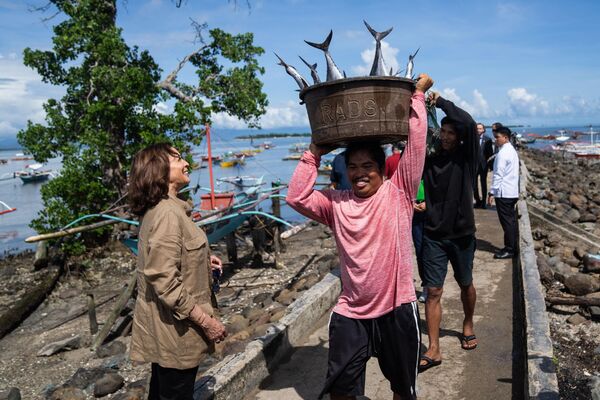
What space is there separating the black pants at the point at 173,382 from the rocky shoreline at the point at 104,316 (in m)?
1.87

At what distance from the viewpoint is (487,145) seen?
39.5 ft

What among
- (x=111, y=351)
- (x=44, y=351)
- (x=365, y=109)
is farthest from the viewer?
(x=44, y=351)

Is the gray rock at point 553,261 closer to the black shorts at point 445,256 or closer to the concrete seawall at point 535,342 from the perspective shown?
the concrete seawall at point 535,342

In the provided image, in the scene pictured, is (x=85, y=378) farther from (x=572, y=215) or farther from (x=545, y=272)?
(x=572, y=215)

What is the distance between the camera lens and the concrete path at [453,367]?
3949mm

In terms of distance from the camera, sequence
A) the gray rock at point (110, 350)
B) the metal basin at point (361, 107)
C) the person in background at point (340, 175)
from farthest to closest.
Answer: the gray rock at point (110, 350)
the person in background at point (340, 175)
the metal basin at point (361, 107)

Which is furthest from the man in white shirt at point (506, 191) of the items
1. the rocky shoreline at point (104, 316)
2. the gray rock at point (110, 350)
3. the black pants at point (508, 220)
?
the gray rock at point (110, 350)

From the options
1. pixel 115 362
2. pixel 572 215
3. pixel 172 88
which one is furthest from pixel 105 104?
pixel 572 215

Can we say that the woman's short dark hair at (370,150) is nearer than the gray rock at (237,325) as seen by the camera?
Yes

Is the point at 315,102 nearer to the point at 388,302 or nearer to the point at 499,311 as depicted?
the point at 388,302

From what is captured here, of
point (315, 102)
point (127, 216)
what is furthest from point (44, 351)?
point (315, 102)

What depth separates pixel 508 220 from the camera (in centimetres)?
749

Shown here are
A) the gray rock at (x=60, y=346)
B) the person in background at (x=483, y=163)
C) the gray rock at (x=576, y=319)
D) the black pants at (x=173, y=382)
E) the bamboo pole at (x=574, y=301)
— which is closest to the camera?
the black pants at (x=173, y=382)

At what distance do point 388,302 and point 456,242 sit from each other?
1.55 metres
